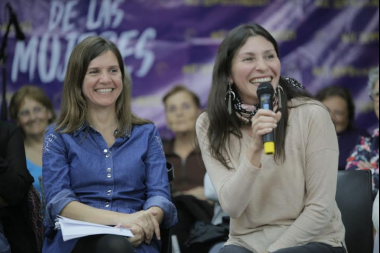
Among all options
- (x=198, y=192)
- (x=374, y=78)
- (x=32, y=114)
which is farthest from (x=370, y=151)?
(x=32, y=114)

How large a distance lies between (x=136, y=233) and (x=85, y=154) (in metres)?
0.53

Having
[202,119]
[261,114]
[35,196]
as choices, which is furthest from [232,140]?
[35,196]

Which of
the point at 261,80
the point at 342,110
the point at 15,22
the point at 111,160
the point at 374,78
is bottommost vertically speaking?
the point at 111,160

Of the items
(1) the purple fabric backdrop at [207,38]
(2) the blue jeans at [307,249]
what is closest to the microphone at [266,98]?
(2) the blue jeans at [307,249]

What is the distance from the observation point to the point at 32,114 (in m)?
5.20

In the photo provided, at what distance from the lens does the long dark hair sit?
10.6 ft

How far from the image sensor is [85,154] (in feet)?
11.0

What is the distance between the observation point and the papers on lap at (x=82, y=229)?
9.69 feet

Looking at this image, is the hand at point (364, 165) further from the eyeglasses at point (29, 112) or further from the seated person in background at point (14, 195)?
the eyeglasses at point (29, 112)

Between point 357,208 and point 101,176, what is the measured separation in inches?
56.3

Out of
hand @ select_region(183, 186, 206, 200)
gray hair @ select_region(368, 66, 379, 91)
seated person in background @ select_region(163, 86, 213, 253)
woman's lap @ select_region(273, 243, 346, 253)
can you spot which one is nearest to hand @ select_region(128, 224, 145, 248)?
woman's lap @ select_region(273, 243, 346, 253)

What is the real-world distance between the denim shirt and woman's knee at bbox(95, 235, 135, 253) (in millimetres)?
258

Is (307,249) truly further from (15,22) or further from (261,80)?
(15,22)

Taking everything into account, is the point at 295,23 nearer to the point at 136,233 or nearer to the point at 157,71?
the point at 157,71
